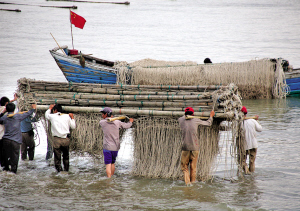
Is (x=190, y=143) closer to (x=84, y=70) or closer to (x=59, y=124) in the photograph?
(x=59, y=124)

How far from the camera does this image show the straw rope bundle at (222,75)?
1562cm

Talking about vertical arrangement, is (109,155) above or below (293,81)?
below

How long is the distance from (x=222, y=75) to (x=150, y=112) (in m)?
8.97

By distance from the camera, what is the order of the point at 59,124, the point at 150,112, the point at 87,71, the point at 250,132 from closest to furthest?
the point at 150,112 → the point at 59,124 → the point at 250,132 → the point at 87,71

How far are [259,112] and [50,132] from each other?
871 cm

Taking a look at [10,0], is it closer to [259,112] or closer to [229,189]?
[259,112]

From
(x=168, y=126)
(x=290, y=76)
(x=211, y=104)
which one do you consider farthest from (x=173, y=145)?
(x=290, y=76)

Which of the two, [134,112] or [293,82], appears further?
[293,82]

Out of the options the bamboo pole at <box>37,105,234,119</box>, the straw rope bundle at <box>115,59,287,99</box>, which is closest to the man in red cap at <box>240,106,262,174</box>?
the bamboo pole at <box>37,105,234,119</box>

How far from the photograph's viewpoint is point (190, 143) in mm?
6996

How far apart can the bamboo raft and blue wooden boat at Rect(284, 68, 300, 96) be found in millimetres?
10300

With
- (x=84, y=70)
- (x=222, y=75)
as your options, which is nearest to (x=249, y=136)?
(x=222, y=75)

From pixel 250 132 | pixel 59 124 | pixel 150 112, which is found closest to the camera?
pixel 150 112

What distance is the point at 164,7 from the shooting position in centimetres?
9106
